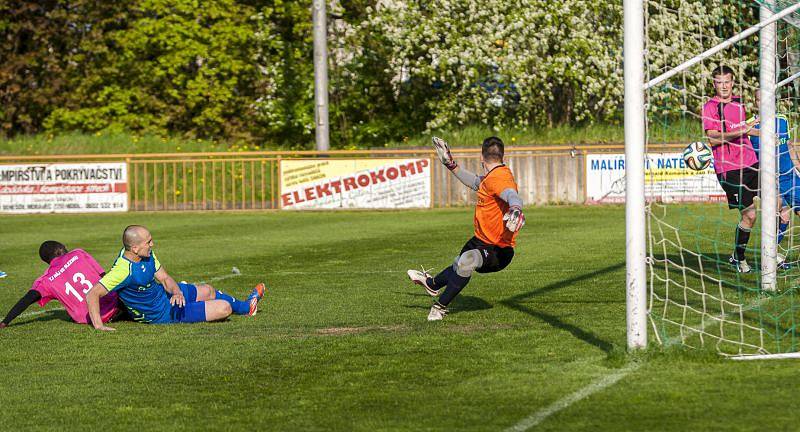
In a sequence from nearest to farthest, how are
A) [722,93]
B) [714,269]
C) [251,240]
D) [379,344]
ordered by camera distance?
1. [379,344]
2. [722,93]
3. [714,269]
4. [251,240]

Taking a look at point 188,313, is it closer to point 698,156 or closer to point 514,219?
point 514,219

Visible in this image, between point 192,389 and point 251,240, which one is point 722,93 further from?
point 251,240

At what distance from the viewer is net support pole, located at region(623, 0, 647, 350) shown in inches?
302

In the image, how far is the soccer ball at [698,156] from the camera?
481 inches

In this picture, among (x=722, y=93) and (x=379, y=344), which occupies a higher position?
(x=722, y=93)

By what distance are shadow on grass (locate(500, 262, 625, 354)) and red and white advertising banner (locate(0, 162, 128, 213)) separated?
59.8 ft

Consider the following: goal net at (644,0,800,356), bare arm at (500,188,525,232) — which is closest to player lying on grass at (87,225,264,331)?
bare arm at (500,188,525,232)

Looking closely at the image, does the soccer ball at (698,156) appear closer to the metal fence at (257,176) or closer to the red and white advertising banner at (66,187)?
the metal fence at (257,176)

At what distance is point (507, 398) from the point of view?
6.96 meters

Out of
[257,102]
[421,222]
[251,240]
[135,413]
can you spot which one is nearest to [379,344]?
[135,413]

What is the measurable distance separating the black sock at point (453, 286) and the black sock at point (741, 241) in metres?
3.90

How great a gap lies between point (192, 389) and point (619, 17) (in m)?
27.8


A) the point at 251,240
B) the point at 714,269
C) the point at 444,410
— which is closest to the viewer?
the point at 444,410

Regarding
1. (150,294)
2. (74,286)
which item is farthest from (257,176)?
(150,294)
